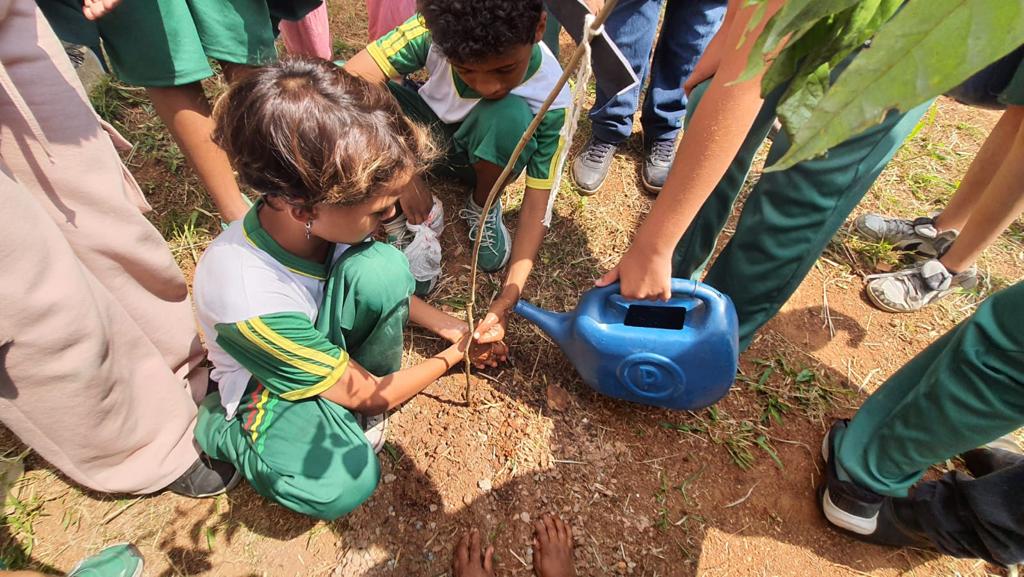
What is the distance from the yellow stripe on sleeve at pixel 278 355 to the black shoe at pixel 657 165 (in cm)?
191

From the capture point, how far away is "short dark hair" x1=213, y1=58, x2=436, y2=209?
1.18m

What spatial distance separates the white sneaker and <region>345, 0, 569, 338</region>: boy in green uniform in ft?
1.53

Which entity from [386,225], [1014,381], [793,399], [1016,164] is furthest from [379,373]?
[1016,164]

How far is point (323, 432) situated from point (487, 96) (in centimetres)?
126

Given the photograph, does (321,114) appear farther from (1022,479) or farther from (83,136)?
(1022,479)

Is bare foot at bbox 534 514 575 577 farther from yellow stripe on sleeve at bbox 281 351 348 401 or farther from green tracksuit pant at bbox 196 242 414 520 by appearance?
yellow stripe on sleeve at bbox 281 351 348 401

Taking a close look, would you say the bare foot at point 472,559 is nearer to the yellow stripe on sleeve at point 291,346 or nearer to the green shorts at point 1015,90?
the yellow stripe on sleeve at point 291,346

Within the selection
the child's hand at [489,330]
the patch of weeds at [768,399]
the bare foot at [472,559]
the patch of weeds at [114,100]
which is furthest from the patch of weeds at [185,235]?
the patch of weeds at [768,399]

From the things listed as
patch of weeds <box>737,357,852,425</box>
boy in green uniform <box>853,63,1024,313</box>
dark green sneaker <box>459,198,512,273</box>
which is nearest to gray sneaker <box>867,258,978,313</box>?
boy in green uniform <box>853,63,1024,313</box>

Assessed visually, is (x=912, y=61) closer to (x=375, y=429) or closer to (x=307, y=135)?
(x=307, y=135)

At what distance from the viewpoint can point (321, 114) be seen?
119 cm

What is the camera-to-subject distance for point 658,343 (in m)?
1.52

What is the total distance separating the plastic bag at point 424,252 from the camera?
2154 mm

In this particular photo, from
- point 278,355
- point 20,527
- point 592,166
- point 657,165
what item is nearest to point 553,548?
point 278,355
